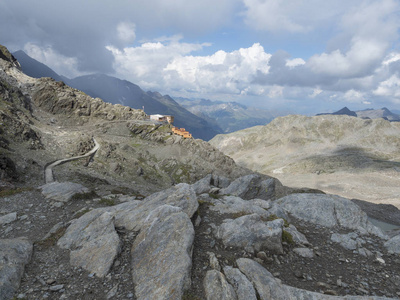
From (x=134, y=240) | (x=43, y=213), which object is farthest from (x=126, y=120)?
(x=134, y=240)

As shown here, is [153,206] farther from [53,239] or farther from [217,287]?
[217,287]

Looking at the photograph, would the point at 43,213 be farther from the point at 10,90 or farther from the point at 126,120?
the point at 126,120

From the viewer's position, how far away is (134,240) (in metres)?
12.0

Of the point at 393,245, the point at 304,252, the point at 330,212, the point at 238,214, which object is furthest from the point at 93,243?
the point at 330,212

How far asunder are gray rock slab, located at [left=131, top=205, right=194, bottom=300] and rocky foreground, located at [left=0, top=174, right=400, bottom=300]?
0.05 meters

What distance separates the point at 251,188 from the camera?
46500 mm

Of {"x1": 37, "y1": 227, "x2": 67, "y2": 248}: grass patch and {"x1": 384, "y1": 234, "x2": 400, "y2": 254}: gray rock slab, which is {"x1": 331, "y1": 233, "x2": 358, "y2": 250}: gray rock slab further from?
{"x1": 37, "y1": 227, "x2": 67, "y2": 248}: grass patch

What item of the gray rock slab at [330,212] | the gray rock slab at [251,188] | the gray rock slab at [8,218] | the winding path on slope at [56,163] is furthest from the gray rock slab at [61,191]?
the gray rock slab at [251,188]

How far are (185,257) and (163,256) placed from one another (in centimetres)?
115

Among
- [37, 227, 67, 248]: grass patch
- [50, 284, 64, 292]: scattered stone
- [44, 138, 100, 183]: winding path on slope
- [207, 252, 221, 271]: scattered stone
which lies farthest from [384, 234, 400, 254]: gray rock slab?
[44, 138, 100, 183]: winding path on slope

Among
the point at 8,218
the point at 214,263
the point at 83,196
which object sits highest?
the point at 214,263

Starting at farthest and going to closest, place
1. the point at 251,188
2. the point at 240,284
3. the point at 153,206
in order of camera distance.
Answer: the point at 251,188 < the point at 153,206 < the point at 240,284

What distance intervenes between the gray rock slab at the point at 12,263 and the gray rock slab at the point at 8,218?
7047 millimetres

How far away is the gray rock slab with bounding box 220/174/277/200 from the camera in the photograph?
44.7 metres
